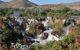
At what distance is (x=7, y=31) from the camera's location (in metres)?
22.4

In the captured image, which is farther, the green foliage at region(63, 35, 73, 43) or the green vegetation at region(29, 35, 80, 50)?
the green foliage at region(63, 35, 73, 43)

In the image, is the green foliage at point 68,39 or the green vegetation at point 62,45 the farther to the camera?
the green foliage at point 68,39

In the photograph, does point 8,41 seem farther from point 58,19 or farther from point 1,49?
point 58,19

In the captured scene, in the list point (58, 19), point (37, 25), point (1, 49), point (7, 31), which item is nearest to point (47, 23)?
point (58, 19)

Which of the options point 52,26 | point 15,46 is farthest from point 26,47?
point 52,26

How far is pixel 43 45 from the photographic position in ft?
69.6

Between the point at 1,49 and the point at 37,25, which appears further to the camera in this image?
the point at 37,25

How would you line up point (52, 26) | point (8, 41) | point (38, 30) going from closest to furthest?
point (8, 41) < point (38, 30) < point (52, 26)

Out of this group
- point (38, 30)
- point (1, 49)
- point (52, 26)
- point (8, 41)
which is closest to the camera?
point (1, 49)

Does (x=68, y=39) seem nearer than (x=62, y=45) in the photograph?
No

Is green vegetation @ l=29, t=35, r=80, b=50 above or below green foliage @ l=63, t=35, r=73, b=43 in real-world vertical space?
below

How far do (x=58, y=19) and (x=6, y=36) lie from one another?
733 centimetres

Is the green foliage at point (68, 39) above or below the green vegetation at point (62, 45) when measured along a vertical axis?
above

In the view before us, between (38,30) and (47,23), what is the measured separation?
3174 millimetres
